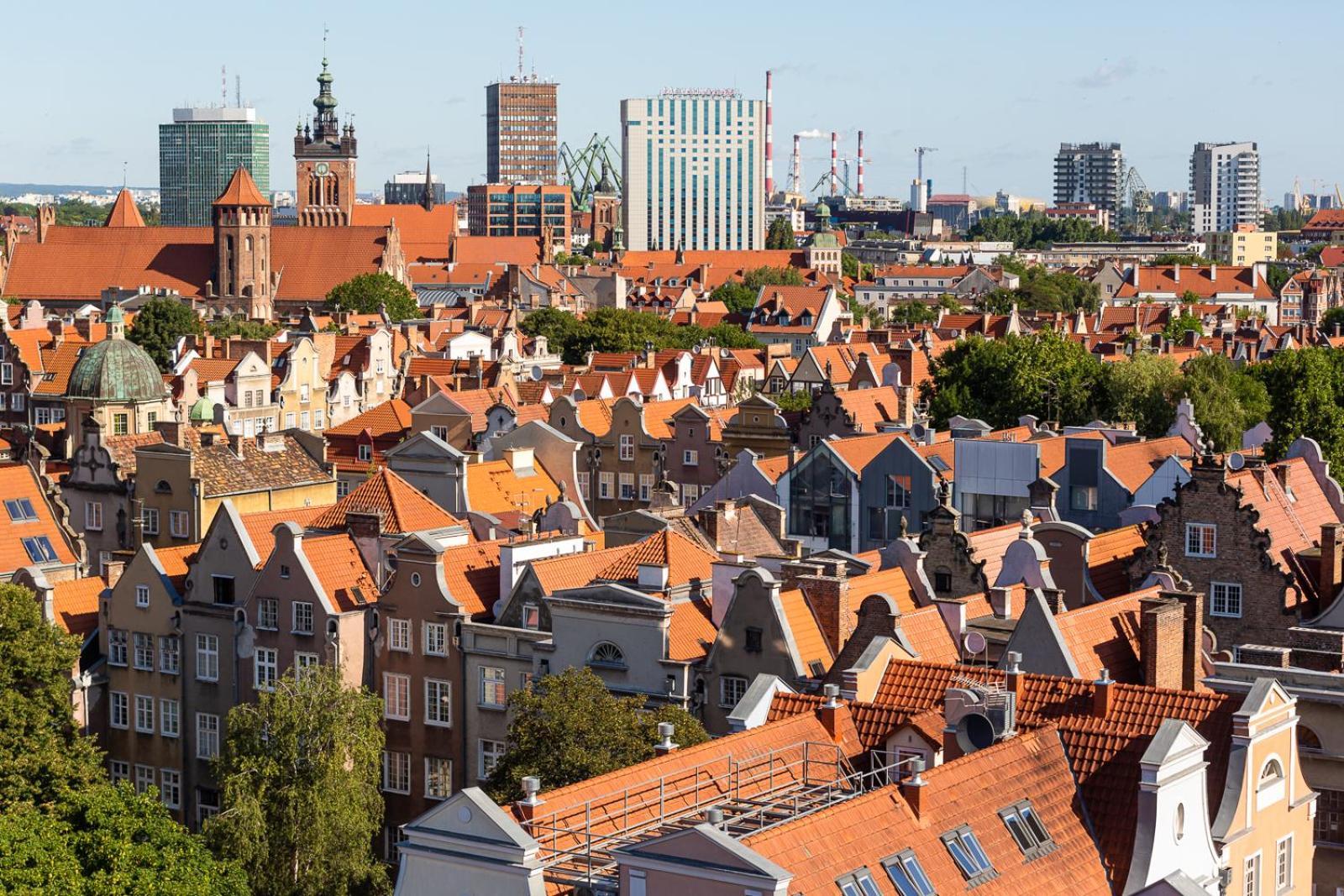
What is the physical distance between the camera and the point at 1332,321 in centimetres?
16875

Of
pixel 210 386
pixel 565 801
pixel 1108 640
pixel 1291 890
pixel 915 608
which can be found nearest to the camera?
pixel 565 801

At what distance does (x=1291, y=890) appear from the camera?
34844 mm

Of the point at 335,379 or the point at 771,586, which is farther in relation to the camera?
the point at 335,379

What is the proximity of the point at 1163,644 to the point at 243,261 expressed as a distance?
162m

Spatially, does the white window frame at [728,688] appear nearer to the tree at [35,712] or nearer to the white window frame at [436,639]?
the white window frame at [436,639]

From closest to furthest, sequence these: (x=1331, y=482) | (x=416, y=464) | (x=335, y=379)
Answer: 1. (x=1331, y=482)
2. (x=416, y=464)
3. (x=335, y=379)

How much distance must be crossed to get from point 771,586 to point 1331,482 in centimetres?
2053

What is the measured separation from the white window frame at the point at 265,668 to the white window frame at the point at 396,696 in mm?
2757

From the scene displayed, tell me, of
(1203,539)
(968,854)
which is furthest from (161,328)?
(968,854)

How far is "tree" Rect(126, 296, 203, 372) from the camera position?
433 ft

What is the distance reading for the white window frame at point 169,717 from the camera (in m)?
52.0

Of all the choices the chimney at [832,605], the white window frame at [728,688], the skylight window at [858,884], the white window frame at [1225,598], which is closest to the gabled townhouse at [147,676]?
the white window frame at [728,688]

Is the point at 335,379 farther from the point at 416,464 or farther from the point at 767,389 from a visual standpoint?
the point at 416,464

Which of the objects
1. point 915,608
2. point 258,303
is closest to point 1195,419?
point 915,608
